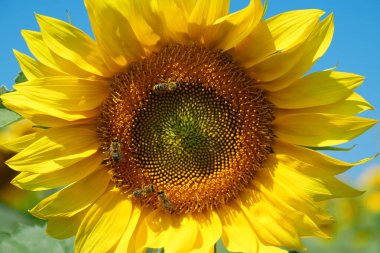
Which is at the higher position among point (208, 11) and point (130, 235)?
point (208, 11)

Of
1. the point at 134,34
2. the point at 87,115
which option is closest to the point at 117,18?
the point at 134,34

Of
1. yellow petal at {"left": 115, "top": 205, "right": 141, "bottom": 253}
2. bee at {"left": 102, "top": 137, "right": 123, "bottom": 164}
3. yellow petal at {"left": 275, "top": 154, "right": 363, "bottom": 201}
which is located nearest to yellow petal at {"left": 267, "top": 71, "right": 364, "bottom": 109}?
yellow petal at {"left": 275, "top": 154, "right": 363, "bottom": 201}

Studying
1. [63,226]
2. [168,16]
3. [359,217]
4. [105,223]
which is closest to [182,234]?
[105,223]

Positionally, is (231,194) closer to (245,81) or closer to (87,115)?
(245,81)

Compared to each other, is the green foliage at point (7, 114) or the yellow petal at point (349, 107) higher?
the yellow petal at point (349, 107)

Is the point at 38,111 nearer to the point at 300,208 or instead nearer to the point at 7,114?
the point at 7,114

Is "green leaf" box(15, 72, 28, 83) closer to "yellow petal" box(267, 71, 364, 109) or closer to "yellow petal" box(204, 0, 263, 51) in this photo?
"yellow petal" box(204, 0, 263, 51)

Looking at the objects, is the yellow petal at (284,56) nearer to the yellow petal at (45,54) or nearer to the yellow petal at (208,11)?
the yellow petal at (208,11)

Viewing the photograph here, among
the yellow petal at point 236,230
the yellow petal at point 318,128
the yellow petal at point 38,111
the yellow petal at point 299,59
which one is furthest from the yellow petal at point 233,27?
the yellow petal at point 236,230
